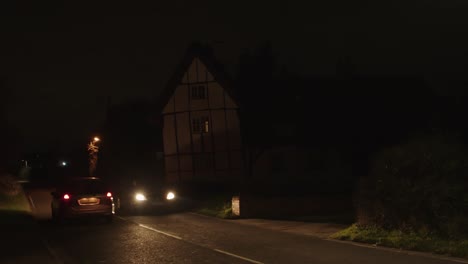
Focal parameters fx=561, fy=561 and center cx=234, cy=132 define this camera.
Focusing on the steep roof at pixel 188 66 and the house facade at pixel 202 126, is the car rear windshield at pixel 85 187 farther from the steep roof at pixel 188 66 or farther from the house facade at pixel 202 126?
the steep roof at pixel 188 66

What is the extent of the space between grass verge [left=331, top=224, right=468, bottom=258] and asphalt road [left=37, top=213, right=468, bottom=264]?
0.61 m

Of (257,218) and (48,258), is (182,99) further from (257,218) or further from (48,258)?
(48,258)

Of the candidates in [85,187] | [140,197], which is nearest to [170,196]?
[140,197]

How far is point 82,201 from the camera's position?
2027 cm

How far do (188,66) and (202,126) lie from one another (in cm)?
441

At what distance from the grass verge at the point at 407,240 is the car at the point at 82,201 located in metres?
8.91

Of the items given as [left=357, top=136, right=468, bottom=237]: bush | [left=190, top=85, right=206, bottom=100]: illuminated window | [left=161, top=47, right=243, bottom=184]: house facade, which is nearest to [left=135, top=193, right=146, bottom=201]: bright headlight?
[left=161, top=47, right=243, bottom=184]: house facade

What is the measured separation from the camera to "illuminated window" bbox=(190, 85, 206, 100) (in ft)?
132

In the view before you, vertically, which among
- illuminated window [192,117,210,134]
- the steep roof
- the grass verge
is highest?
the steep roof

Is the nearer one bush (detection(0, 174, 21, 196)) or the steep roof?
bush (detection(0, 174, 21, 196))

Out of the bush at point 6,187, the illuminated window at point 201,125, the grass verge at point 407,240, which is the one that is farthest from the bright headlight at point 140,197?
the grass verge at point 407,240

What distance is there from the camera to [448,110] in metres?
20.9

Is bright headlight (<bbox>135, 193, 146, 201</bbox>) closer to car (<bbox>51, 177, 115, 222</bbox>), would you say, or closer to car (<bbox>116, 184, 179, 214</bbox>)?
car (<bbox>116, 184, 179, 214</bbox>)

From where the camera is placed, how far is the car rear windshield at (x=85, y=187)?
20.5 m
